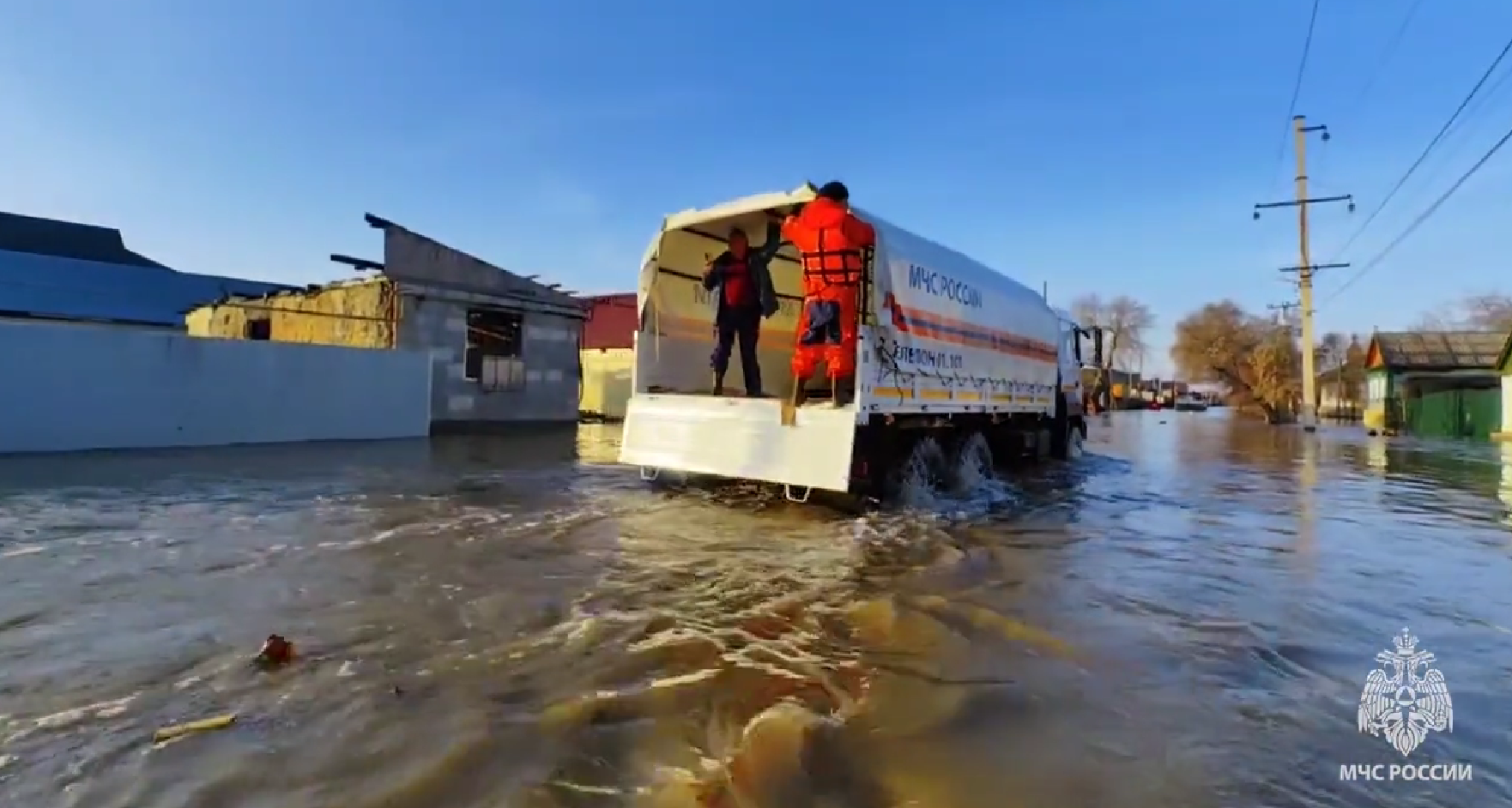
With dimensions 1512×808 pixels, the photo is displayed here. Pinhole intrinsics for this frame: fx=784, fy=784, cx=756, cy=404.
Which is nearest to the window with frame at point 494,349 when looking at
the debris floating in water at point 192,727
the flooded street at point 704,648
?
the flooded street at point 704,648

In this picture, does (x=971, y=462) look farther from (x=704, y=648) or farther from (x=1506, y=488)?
(x=1506, y=488)

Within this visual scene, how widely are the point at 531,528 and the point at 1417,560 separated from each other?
23.5 feet

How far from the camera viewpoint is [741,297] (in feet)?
28.5

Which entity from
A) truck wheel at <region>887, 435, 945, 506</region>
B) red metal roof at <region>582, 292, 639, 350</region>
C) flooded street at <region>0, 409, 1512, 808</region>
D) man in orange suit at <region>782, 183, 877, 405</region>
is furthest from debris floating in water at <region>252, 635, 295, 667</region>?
red metal roof at <region>582, 292, 639, 350</region>

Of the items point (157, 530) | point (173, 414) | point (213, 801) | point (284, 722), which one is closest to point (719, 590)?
point (284, 722)

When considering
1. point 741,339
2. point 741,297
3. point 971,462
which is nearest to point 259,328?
point 741,339

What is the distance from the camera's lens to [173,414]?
43.9 feet

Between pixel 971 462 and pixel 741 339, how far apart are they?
3.37 metres

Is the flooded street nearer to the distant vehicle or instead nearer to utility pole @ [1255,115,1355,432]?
utility pole @ [1255,115,1355,432]

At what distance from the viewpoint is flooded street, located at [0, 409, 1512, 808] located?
2535mm

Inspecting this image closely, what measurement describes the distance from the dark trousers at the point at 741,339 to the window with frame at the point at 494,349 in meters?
13.0

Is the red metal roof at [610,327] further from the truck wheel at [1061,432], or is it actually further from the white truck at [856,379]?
the white truck at [856,379]

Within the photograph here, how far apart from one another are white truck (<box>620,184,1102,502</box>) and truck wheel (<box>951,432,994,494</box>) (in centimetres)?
3

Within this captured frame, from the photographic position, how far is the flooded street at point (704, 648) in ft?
8.32
